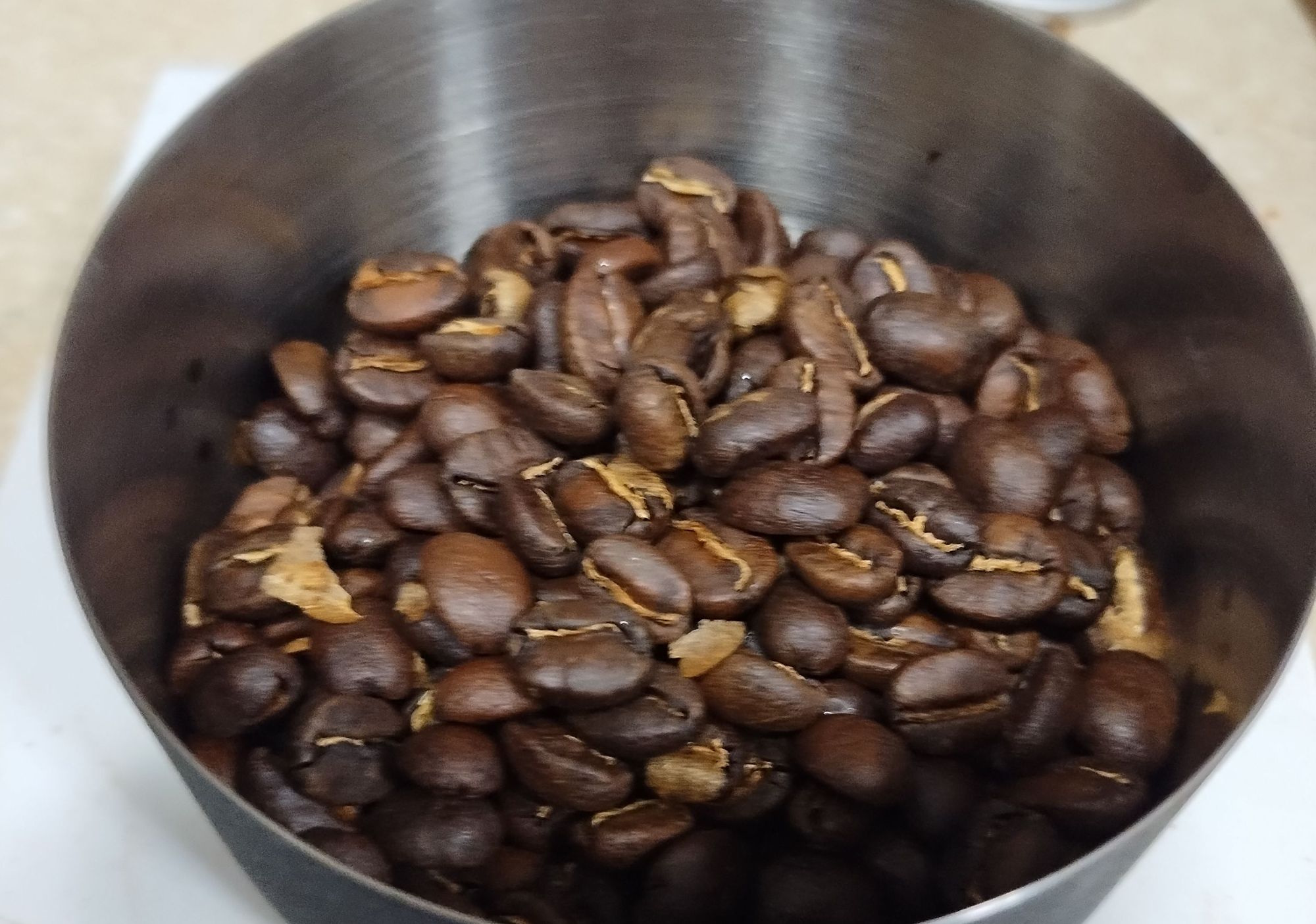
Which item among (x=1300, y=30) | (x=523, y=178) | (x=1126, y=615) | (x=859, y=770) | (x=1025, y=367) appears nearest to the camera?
(x=859, y=770)

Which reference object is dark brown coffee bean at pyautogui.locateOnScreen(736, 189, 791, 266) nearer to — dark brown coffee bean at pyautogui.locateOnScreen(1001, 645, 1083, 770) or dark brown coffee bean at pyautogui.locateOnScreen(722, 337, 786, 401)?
dark brown coffee bean at pyautogui.locateOnScreen(722, 337, 786, 401)

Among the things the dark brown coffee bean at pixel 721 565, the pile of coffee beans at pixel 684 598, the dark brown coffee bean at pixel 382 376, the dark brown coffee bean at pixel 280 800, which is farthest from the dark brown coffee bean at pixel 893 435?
the dark brown coffee bean at pixel 280 800

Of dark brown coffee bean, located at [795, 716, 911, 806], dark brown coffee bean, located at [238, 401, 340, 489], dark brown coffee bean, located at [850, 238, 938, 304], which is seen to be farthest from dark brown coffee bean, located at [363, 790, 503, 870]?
dark brown coffee bean, located at [850, 238, 938, 304]

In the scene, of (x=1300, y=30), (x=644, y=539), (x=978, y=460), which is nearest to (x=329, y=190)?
(x=644, y=539)

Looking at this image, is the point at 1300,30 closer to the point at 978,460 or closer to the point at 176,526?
the point at 978,460

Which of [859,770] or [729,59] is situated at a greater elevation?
[729,59]

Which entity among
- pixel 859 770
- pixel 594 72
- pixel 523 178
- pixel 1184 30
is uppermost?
pixel 1184 30

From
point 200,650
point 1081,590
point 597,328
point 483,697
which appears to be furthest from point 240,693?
point 1081,590

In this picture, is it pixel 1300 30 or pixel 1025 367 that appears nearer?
pixel 1025 367
